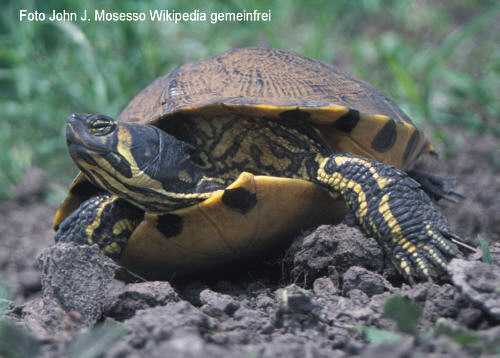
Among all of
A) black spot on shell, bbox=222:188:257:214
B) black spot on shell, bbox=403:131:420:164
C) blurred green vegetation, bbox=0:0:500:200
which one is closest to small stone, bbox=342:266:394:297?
black spot on shell, bbox=222:188:257:214

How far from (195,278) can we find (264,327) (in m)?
1.11

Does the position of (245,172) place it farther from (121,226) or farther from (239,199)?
(121,226)

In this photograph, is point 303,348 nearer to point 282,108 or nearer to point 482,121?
point 282,108

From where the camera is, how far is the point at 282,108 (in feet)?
6.56

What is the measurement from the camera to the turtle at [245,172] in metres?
1.89

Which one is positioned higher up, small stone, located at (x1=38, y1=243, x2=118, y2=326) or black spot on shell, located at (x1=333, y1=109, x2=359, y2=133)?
black spot on shell, located at (x1=333, y1=109, x2=359, y2=133)

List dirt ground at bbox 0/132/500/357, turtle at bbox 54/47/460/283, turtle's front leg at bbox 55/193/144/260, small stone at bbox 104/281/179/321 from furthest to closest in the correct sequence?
turtle's front leg at bbox 55/193/144/260, turtle at bbox 54/47/460/283, small stone at bbox 104/281/179/321, dirt ground at bbox 0/132/500/357

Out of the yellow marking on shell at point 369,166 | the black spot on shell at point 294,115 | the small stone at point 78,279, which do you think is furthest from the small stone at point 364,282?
the small stone at point 78,279

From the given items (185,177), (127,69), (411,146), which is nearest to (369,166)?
(411,146)

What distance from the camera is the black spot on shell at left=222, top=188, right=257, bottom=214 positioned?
1.97m

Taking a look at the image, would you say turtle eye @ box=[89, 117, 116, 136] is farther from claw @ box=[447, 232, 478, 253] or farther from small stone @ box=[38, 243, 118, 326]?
claw @ box=[447, 232, 478, 253]

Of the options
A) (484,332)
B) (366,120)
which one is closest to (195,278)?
(366,120)

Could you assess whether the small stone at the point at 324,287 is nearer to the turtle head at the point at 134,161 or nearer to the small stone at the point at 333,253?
the small stone at the point at 333,253

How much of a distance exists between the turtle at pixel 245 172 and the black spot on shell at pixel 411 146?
2 cm
